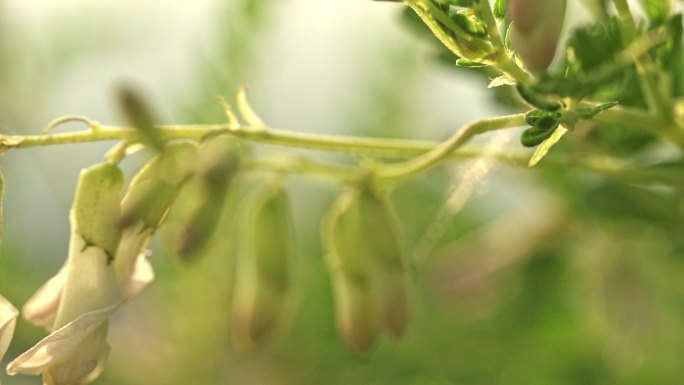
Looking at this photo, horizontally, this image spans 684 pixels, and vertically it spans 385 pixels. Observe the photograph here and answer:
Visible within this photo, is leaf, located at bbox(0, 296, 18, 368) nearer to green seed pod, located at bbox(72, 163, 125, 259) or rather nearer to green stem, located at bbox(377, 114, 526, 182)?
green seed pod, located at bbox(72, 163, 125, 259)

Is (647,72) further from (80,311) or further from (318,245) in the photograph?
(318,245)

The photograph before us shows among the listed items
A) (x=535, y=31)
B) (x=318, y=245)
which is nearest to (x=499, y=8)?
(x=535, y=31)

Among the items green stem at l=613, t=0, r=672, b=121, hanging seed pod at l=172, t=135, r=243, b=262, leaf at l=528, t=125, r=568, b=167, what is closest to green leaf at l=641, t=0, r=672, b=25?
green stem at l=613, t=0, r=672, b=121

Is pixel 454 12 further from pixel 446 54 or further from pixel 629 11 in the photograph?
pixel 446 54

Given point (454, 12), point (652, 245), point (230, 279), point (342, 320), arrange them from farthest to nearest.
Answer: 1. point (230, 279)
2. point (652, 245)
3. point (342, 320)
4. point (454, 12)

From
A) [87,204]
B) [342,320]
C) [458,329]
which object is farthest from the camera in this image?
[458,329]

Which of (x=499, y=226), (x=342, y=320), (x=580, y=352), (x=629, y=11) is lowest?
(x=580, y=352)

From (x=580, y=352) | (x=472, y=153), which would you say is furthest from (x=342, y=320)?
(x=580, y=352)
